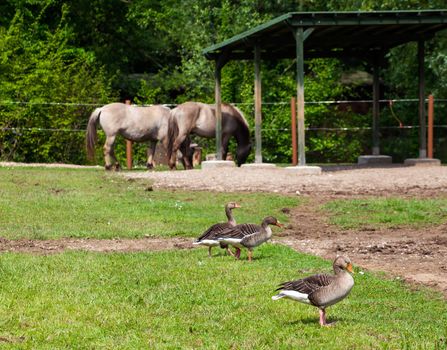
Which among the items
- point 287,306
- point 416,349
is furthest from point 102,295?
point 416,349

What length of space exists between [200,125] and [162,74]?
1297cm

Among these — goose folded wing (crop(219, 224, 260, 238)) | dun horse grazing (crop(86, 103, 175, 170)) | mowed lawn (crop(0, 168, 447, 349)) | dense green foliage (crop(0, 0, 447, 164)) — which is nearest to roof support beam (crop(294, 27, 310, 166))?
dun horse grazing (crop(86, 103, 175, 170))

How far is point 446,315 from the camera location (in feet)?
30.7

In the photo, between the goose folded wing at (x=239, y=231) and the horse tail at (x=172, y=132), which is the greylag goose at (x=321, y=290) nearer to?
the goose folded wing at (x=239, y=231)

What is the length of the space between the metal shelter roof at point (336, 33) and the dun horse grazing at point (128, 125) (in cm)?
238

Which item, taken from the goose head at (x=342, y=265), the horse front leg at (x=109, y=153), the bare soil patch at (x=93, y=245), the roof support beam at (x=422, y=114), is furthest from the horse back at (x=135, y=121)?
the goose head at (x=342, y=265)

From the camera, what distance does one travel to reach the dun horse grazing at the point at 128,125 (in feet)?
94.5

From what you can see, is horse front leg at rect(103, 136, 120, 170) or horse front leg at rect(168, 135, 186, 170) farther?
horse front leg at rect(168, 135, 186, 170)

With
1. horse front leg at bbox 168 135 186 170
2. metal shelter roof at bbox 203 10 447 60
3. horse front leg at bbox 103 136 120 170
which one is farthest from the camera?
horse front leg at bbox 168 135 186 170

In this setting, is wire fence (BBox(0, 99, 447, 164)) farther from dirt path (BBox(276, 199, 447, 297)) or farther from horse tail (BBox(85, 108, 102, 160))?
dirt path (BBox(276, 199, 447, 297))

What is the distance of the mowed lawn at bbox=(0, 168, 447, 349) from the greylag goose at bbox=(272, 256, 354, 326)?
0.23 metres

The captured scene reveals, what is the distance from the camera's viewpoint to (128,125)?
29.5 meters

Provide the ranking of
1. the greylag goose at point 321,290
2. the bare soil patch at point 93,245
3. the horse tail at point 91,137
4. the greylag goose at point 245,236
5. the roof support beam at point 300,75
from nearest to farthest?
1. the greylag goose at point 321,290
2. the greylag goose at point 245,236
3. the bare soil patch at point 93,245
4. the roof support beam at point 300,75
5. the horse tail at point 91,137

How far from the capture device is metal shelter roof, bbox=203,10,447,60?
80.6 feet
